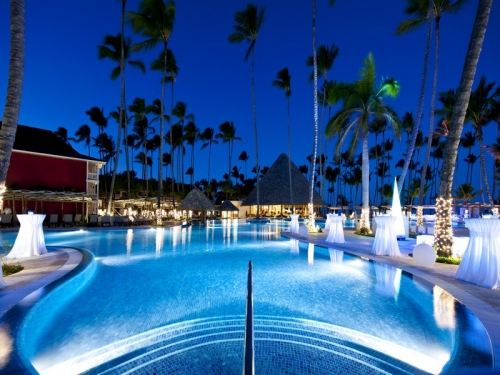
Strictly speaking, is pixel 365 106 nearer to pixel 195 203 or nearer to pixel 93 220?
pixel 195 203

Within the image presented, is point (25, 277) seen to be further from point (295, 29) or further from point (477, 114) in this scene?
point (295, 29)

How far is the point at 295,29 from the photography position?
7506 cm

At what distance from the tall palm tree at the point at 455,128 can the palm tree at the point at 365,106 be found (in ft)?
24.8

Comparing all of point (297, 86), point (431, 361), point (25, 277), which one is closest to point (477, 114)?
point (431, 361)

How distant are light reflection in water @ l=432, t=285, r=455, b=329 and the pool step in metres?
0.85

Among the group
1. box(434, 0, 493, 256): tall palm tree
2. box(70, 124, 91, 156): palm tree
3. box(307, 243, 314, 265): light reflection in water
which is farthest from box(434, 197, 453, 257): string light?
box(70, 124, 91, 156): palm tree

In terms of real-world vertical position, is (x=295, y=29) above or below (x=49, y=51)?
above

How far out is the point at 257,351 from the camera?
10.9 ft

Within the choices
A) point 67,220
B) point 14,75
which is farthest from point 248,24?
point 14,75

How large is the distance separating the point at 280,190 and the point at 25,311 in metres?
43.8

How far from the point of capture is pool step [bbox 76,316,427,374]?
288cm

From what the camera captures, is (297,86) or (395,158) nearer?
(297,86)

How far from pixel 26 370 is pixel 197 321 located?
2.05m

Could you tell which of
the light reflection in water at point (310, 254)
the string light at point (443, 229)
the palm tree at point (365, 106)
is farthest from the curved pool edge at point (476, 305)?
the palm tree at point (365, 106)
